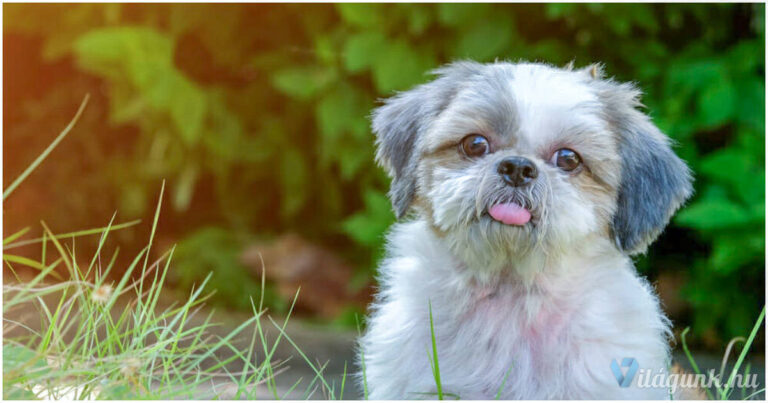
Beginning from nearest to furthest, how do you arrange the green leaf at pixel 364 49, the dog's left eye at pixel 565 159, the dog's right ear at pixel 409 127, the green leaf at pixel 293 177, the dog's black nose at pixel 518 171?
the dog's black nose at pixel 518 171 → the dog's left eye at pixel 565 159 → the dog's right ear at pixel 409 127 → the green leaf at pixel 364 49 → the green leaf at pixel 293 177

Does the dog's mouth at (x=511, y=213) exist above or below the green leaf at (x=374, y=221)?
above

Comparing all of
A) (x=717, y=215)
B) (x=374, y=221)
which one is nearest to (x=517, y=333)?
(x=717, y=215)

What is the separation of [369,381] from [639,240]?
119 centimetres

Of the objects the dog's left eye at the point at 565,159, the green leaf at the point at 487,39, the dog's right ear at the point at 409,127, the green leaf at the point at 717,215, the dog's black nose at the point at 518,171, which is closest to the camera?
the dog's black nose at the point at 518,171

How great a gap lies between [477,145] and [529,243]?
43cm

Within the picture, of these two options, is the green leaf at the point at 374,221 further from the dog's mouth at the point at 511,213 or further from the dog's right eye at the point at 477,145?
the dog's mouth at the point at 511,213

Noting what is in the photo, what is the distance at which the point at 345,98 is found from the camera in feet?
23.5

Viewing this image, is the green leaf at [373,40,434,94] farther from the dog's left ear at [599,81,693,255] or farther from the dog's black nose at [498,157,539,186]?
the dog's black nose at [498,157,539,186]

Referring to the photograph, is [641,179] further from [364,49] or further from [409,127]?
[364,49]

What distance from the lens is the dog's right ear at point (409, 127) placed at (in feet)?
13.6

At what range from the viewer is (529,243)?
3.73 meters

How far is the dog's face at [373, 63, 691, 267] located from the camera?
371 cm

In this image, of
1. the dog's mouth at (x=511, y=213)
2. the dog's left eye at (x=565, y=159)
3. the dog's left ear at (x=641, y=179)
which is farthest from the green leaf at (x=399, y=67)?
the dog's mouth at (x=511, y=213)

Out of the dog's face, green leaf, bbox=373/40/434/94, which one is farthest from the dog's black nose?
green leaf, bbox=373/40/434/94
